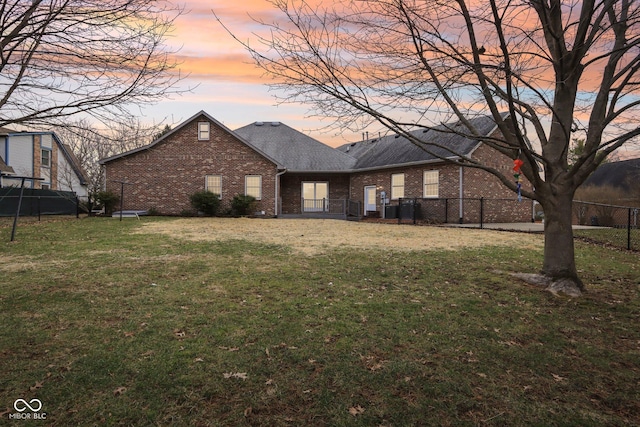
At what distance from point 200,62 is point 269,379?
4469 mm

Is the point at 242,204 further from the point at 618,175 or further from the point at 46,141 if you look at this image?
the point at 618,175

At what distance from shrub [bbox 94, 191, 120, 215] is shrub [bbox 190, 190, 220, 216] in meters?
4.36

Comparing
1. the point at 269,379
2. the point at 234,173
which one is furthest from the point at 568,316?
the point at 234,173

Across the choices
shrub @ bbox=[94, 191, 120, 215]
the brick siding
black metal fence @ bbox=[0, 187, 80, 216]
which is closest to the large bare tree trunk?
the brick siding

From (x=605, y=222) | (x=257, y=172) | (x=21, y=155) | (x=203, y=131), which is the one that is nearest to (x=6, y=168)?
(x=21, y=155)

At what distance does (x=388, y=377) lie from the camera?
3457mm

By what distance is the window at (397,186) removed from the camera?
75.1 ft

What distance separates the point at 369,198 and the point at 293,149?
676 cm

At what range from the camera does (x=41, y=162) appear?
29516 millimetres

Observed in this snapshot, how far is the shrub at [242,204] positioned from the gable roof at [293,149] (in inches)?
151

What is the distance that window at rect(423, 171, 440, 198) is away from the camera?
21000 mm

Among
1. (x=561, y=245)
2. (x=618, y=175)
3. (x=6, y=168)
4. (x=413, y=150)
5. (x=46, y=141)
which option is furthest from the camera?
(x=46, y=141)

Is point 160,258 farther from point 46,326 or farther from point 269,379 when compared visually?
point 269,379

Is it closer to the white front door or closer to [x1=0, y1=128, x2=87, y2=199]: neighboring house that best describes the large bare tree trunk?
the white front door
